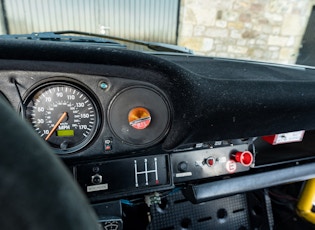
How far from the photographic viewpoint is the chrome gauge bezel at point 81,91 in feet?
2.85

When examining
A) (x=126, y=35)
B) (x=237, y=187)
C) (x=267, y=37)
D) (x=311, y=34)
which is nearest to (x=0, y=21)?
(x=126, y=35)

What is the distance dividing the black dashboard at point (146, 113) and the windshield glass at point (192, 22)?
14.6ft

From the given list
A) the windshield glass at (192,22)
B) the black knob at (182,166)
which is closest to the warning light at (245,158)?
the black knob at (182,166)

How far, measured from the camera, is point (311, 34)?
5840 mm

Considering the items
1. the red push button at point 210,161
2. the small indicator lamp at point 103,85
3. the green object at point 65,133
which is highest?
the small indicator lamp at point 103,85

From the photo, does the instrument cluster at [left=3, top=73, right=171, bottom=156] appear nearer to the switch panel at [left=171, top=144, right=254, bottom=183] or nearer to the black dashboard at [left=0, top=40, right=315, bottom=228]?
the black dashboard at [left=0, top=40, right=315, bottom=228]

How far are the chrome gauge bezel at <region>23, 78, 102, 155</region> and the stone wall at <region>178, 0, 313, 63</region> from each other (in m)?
4.75

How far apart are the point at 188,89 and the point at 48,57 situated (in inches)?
17.6

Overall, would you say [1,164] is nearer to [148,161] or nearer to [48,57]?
[48,57]

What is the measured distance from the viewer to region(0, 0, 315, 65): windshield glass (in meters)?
4.68

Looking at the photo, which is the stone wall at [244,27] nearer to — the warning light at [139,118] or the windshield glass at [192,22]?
the windshield glass at [192,22]

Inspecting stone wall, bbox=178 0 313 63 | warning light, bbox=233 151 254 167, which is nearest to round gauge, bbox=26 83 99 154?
warning light, bbox=233 151 254 167

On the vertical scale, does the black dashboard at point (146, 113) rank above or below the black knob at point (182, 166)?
above

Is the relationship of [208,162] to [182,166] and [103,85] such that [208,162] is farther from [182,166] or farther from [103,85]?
[103,85]
